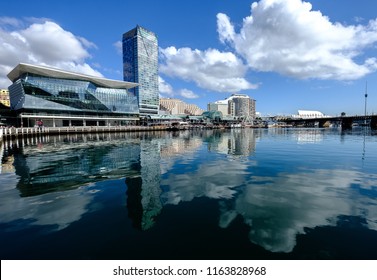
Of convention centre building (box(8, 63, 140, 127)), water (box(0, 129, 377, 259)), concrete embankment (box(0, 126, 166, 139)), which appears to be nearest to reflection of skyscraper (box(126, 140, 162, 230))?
water (box(0, 129, 377, 259))

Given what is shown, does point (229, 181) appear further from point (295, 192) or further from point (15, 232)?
point (15, 232)

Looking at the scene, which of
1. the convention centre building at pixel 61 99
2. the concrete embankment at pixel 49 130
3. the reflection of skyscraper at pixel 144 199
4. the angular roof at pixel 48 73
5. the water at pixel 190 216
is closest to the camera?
the water at pixel 190 216

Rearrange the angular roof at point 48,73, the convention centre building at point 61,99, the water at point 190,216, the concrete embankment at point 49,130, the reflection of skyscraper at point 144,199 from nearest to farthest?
the water at point 190,216
the reflection of skyscraper at point 144,199
the concrete embankment at point 49,130
the convention centre building at point 61,99
the angular roof at point 48,73

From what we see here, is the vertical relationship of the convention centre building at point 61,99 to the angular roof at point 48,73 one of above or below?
below

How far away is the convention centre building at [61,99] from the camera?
9606cm

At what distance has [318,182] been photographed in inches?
528

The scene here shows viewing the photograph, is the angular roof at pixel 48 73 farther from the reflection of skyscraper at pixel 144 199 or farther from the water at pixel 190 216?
the reflection of skyscraper at pixel 144 199

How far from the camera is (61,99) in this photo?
106 m

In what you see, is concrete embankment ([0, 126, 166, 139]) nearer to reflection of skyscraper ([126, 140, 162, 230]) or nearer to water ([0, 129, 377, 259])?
water ([0, 129, 377, 259])

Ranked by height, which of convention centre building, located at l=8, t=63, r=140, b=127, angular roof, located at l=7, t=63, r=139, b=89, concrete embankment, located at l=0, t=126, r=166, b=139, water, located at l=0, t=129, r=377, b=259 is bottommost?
water, located at l=0, t=129, r=377, b=259

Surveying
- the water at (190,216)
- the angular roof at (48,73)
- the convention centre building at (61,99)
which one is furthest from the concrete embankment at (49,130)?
the water at (190,216)

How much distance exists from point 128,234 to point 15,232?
172 inches

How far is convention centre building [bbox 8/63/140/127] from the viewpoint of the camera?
96.1m
